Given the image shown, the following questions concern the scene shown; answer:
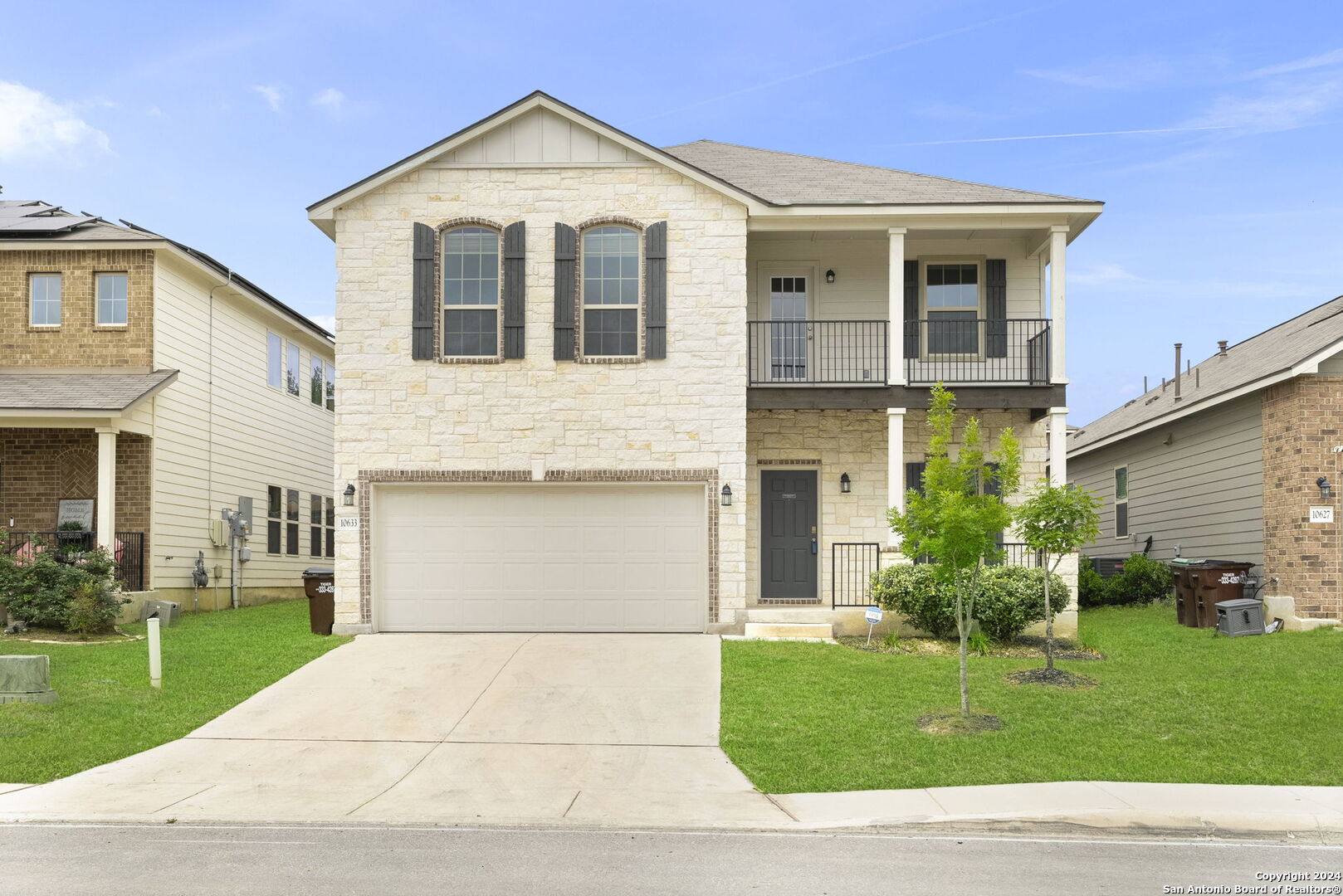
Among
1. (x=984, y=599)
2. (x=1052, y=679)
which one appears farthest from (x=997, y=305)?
(x=1052, y=679)

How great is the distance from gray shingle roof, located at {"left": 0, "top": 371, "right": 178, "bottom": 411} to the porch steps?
31.6 ft

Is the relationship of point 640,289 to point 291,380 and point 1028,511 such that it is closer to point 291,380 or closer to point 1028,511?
point 1028,511

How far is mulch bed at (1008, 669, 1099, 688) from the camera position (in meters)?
12.4

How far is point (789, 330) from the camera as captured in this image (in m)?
18.1

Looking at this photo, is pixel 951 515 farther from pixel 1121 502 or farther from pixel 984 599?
pixel 1121 502

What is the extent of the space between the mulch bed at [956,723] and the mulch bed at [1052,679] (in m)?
1.60

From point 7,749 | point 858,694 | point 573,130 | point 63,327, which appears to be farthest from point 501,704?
point 63,327

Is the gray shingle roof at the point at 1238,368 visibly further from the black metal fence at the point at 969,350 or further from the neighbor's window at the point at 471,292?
the neighbor's window at the point at 471,292

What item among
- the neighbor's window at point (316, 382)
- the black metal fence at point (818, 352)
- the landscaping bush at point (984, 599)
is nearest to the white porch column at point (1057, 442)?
the landscaping bush at point (984, 599)

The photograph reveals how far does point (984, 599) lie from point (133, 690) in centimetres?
1018

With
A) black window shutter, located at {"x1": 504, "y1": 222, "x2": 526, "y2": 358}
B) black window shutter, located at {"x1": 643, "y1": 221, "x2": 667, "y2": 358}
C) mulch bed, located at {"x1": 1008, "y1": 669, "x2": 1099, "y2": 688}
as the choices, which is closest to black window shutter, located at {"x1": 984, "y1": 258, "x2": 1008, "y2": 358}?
black window shutter, located at {"x1": 643, "y1": 221, "x2": 667, "y2": 358}

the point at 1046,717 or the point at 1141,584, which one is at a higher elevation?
the point at 1141,584

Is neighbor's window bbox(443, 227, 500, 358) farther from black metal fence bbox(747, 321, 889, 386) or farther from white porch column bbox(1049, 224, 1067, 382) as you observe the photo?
white porch column bbox(1049, 224, 1067, 382)

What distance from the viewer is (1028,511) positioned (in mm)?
12578
